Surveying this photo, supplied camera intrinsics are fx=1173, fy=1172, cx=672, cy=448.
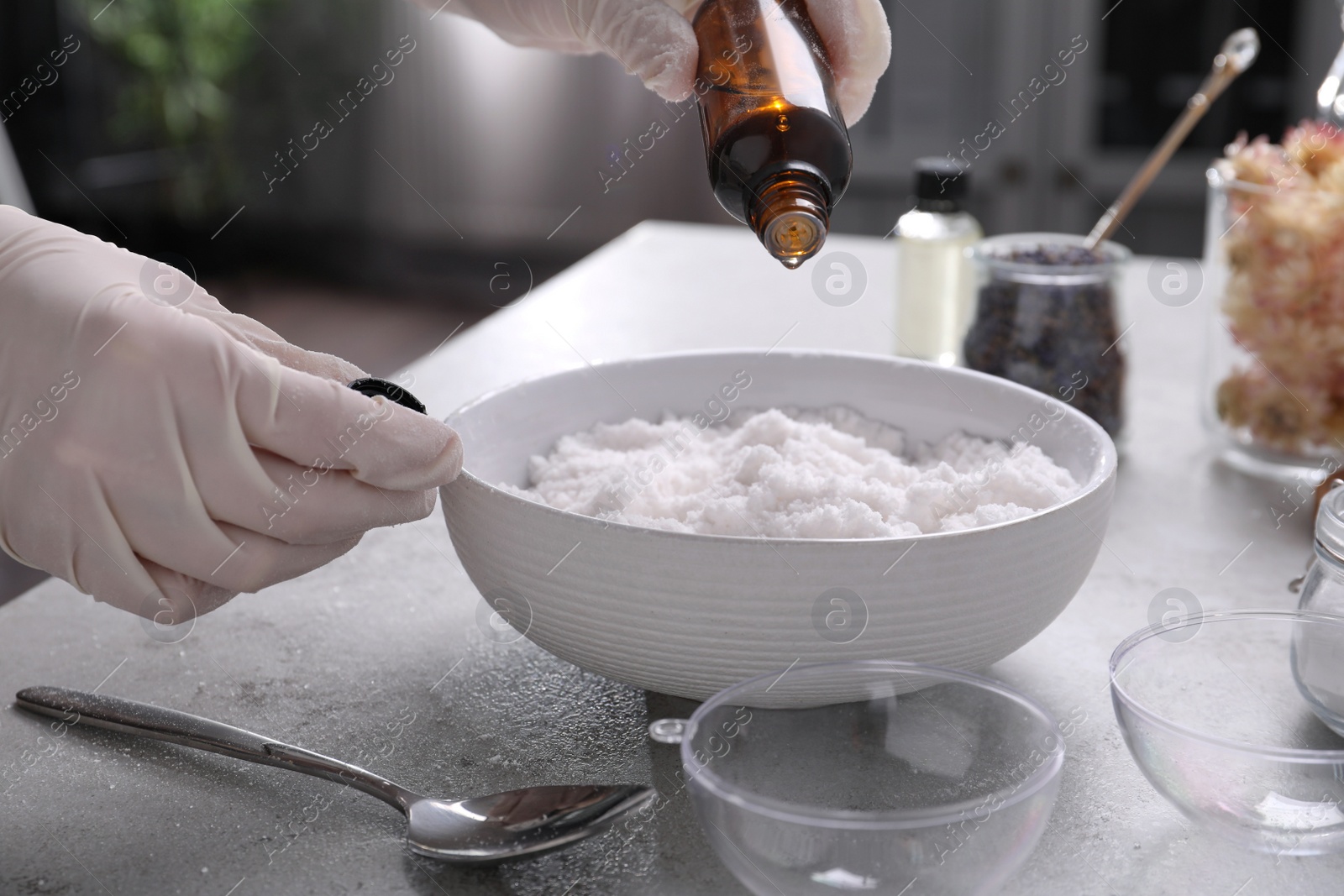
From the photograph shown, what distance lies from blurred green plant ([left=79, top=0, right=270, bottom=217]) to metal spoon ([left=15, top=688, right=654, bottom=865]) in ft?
11.6

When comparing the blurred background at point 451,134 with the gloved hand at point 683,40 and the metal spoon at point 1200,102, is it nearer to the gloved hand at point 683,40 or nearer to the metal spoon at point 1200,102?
the metal spoon at point 1200,102

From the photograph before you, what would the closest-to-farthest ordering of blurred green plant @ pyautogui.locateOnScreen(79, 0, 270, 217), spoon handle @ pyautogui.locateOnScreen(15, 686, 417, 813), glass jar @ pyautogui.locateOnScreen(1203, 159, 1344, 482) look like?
spoon handle @ pyautogui.locateOnScreen(15, 686, 417, 813), glass jar @ pyautogui.locateOnScreen(1203, 159, 1344, 482), blurred green plant @ pyautogui.locateOnScreen(79, 0, 270, 217)

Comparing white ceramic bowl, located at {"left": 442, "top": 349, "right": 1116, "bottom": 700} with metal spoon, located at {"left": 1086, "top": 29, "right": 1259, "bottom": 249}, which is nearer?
white ceramic bowl, located at {"left": 442, "top": 349, "right": 1116, "bottom": 700}

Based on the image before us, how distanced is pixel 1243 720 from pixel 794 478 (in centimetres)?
29

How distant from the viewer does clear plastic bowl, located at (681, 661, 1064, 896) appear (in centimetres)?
47

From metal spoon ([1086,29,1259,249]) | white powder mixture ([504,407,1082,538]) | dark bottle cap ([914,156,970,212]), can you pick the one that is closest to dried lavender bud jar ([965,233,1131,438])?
metal spoon ([1086,29,1259,249])

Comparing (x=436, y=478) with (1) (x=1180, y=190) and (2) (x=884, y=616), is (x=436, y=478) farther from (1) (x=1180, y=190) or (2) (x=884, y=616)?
(1) (x=1180, y=190)

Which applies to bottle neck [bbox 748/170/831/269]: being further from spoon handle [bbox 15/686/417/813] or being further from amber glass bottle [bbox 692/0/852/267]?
spoon handle [bbox 15/686/417/813]

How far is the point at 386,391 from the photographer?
2.21 feet

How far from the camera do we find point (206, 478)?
625 mm

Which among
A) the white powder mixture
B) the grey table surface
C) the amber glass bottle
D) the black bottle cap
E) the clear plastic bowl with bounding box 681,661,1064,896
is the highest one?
the amber glass bottle

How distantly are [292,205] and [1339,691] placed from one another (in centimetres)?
414

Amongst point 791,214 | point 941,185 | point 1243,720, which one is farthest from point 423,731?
point 941,185

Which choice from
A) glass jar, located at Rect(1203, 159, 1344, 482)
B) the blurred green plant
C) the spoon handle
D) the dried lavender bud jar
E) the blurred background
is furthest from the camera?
the blurred green plant
